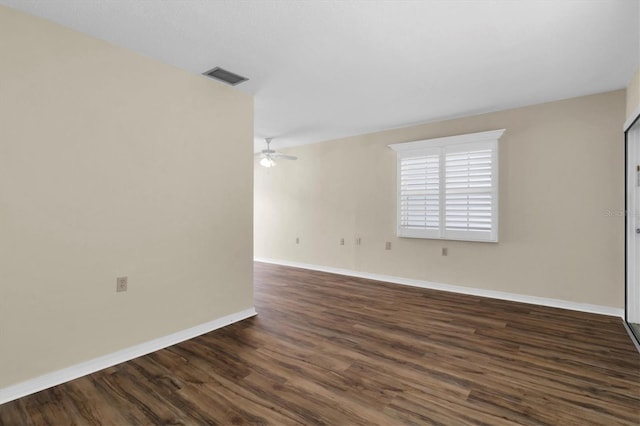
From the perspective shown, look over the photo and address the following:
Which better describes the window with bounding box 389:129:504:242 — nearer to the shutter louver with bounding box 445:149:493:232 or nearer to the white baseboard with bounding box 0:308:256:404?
the shutter louver with bounding box 445:149:493:232

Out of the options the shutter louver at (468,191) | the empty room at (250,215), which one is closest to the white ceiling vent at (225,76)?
the empty room at (250,215)

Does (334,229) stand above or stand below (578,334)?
above

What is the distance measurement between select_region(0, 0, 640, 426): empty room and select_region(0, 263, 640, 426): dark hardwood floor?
20 millimetres

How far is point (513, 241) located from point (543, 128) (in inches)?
57.4

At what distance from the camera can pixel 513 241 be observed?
13.6 ft

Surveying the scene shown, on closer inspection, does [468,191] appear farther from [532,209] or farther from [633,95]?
[633,95]

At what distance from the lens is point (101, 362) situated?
2430 millimetres

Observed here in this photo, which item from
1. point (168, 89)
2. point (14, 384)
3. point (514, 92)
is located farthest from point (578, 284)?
point (14, 384)

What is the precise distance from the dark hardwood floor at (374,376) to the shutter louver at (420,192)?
1.64 metres

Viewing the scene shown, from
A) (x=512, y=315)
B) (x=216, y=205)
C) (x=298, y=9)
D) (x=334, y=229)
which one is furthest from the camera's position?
(x=334, y=229)

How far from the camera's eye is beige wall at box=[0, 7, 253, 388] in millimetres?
2096

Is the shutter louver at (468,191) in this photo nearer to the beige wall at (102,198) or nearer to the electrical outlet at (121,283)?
the beige wall at (102,198)

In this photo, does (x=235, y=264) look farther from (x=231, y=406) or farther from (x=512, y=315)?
(x=512, y=315)

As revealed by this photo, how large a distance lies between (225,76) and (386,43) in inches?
62.1
